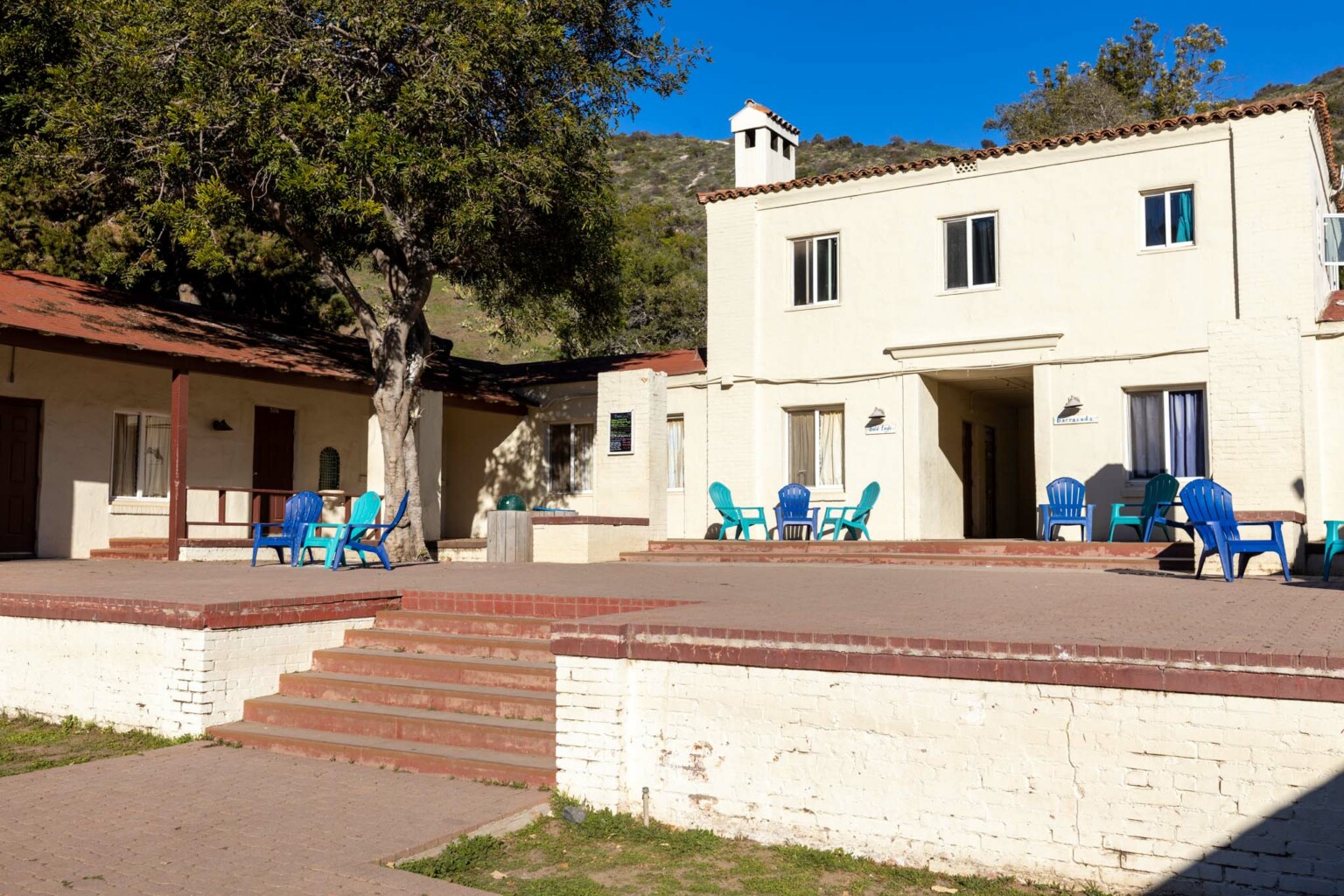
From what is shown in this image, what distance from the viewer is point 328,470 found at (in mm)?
19484

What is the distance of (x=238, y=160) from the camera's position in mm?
14531

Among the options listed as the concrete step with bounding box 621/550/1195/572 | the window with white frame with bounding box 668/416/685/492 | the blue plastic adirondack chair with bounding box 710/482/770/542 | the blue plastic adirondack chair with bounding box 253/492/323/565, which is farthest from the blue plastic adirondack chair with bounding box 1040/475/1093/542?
the blue plastic adirondack chair with bounding box 253/492/323/565

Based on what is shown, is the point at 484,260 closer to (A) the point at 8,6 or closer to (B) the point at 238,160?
(B) the point at 238,160

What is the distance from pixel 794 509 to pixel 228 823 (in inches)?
467

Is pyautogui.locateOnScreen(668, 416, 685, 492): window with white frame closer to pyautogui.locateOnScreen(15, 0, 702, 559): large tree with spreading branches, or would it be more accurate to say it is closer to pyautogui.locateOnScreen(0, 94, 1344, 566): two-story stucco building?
pyautogui.locateOnScreen(0, 94, 1344, 566): two-story stucco building

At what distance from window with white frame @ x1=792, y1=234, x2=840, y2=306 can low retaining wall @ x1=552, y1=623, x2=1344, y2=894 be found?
43.1 ft

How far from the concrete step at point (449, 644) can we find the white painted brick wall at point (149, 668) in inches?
10.2

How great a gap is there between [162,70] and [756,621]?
1151 cm

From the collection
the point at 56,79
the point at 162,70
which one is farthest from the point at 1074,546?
the point at 56,79

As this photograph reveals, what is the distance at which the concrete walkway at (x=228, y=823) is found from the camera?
4934 millimetres

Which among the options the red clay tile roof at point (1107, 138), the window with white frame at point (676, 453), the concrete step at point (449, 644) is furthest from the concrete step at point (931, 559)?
the concrete step at point (449, 644)

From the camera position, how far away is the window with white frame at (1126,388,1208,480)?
1528 cm

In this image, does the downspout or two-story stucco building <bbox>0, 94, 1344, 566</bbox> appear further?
the downspout

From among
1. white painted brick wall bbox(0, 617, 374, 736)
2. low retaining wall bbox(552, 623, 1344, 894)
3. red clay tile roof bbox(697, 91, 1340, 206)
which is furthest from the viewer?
red clay tile roof bbox(697, 91, 1340, 206)
